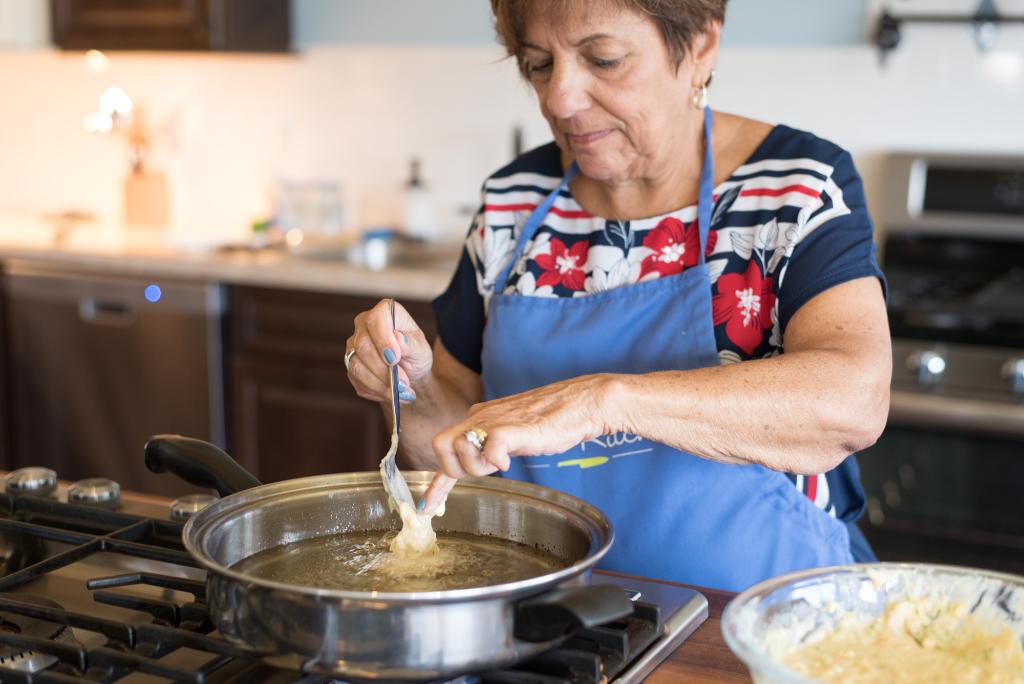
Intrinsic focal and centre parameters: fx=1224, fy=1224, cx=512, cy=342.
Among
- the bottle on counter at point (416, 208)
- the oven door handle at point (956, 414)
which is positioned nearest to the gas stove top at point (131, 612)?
the oven door handle at point (956, 414)

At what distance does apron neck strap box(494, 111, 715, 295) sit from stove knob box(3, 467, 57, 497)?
0.60 meters

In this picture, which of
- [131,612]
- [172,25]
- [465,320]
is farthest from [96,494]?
[172,25]

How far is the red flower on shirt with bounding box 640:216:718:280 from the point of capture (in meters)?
1.53

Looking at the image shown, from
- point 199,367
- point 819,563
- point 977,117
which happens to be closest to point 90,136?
point 199,367

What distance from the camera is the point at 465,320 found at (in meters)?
1.67

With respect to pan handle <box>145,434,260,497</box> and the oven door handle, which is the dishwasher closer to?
the oven door handle

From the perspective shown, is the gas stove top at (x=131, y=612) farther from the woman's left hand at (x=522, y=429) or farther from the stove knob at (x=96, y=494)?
the woman's left hand at (x=522, y=429)

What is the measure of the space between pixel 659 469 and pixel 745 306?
223 millimetres

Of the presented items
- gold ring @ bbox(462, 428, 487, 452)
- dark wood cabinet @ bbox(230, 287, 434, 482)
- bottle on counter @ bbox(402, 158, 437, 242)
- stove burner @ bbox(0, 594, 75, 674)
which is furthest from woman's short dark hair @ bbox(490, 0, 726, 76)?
bottle on counter @ bbox(402, 158, 437, 242)

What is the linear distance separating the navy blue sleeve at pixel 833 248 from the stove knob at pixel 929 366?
119cm

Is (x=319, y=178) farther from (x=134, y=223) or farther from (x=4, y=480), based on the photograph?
(x=4, y=480)

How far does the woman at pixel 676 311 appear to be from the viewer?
4.18ft

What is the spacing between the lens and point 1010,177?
281cm

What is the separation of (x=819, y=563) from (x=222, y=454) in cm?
69
